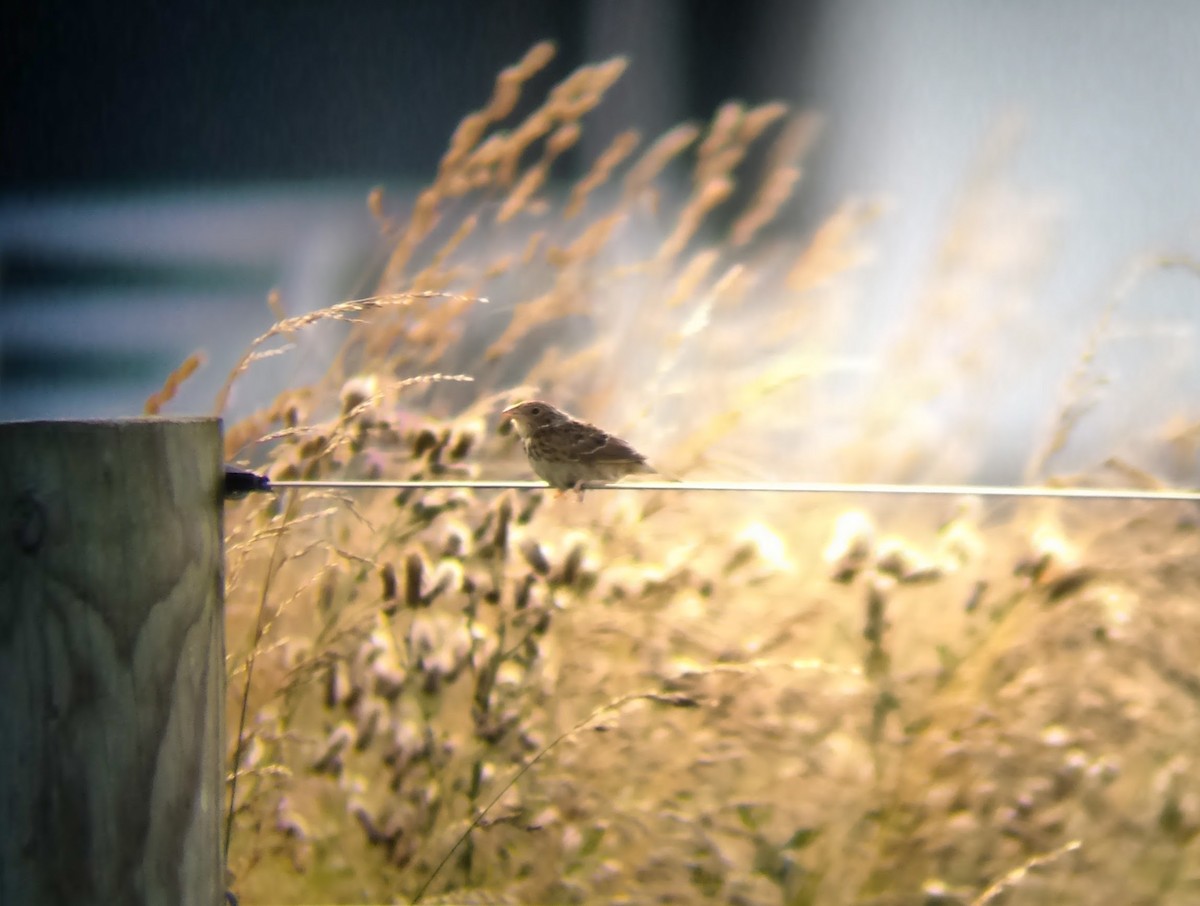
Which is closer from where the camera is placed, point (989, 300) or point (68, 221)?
point (989, 300)

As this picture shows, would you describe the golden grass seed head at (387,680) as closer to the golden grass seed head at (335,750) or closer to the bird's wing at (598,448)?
the golden grass seed head at (335,750)

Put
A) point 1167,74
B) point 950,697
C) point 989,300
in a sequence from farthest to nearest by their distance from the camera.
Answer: point 1167,74
point 989,300
point 950,697

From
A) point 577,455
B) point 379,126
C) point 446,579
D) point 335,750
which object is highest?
point 379,126

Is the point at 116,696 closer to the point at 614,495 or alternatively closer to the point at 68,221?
the point at 614,495

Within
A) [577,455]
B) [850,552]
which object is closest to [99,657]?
[577,455]

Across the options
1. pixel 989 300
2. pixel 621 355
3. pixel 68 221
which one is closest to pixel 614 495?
pixel 621 355

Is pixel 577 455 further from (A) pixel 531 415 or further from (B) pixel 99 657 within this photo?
(B) pixel 99 657

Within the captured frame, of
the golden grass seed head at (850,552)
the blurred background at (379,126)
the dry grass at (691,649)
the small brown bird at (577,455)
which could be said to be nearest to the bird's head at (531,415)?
the small brown bird at (577,455)
